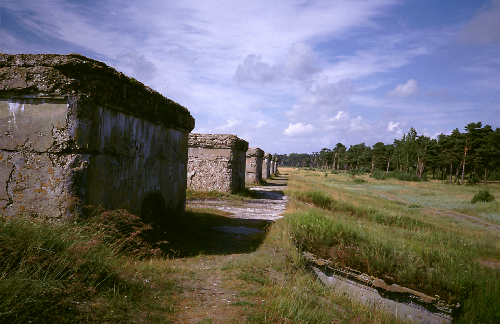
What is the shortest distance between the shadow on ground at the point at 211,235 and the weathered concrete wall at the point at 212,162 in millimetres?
3765

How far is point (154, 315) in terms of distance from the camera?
241cm

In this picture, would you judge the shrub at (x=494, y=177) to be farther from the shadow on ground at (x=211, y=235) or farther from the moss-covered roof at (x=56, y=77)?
the moss-covered roof at (x=56, y=77)

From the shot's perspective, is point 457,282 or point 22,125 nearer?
point 22,125

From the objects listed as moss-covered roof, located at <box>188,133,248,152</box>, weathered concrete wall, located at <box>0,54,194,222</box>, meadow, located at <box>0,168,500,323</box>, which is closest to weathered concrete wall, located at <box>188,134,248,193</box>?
moss-covered roof, located at <box>188,133,248,152</box>

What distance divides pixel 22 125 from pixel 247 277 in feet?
9.89

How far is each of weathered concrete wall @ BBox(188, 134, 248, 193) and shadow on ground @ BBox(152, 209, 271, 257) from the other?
3765mm

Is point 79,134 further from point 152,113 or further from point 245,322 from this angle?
point 245,322

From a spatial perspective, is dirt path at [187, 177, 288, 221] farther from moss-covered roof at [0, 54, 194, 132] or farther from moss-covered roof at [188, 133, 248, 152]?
moss-covered roof at [0, 54, 194, 132]

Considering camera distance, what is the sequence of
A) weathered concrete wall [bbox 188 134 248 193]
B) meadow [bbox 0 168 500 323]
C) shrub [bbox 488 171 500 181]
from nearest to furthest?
meadow [bbox 0 168 500 323] → weathered concrete wall [bbox 188 134 248 193] → shrub [bbox 488 171 500 181]

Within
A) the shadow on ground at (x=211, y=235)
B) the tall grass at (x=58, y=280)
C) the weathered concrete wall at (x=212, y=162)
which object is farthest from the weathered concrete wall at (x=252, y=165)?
the tall grass at (x=58, y=280)

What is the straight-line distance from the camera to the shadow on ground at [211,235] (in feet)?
15.1

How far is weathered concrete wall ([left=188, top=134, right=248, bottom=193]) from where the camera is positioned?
A: 11.1m

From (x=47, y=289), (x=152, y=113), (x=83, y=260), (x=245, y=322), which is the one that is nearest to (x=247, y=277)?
(x=245, y=322)

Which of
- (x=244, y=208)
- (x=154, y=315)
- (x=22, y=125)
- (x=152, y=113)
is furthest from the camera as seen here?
(x=244, y=208)
